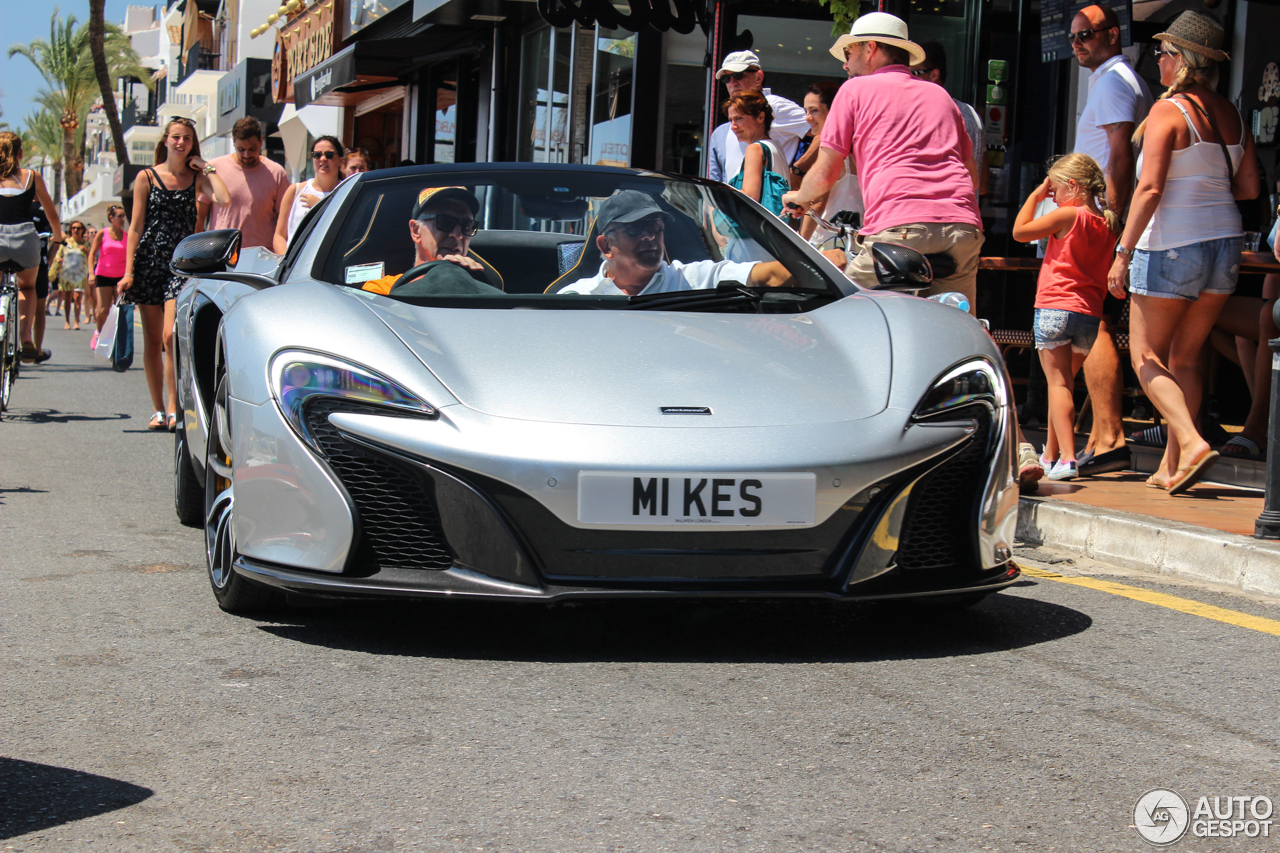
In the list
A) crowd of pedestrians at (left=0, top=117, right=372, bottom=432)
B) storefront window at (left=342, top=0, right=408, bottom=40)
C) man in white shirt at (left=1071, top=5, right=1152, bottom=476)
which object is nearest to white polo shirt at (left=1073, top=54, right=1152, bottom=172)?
man in white shirt at (left=1071, top=5, right=1152, bottom=476)

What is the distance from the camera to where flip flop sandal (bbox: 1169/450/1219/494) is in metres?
6.37

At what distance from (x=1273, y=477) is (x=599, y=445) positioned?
282 cm

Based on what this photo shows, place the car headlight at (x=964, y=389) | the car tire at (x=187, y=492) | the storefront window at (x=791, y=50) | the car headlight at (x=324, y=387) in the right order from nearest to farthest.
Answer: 1. the car headlight at (x=324, y=387)
2. the car headlight at (x=964, y=389)
3. the car tire at (x=187, y=492)
4. the storefront window at (x=791, y=50)

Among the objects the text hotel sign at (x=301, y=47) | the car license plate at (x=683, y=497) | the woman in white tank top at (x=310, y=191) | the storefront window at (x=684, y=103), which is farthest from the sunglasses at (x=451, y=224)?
the text hotel sign at (x=301, y=47)

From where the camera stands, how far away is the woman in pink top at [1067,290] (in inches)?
273

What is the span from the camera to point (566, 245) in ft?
15.1

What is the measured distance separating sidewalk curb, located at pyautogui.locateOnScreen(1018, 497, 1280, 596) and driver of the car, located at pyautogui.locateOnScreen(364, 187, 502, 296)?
252 centimetres

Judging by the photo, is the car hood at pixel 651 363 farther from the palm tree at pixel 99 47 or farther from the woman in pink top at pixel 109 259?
the palm tree at pixel 99 47

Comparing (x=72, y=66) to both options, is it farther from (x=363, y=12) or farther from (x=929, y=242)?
(x=929, y=242)

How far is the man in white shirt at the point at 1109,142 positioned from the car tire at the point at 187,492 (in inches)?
157

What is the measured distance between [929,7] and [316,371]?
28.3 ft

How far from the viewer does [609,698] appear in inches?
128

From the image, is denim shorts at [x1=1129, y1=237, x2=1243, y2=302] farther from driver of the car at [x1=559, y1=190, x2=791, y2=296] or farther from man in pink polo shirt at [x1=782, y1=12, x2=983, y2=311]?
driver of the car at [x1=559, y1=190, x2=791, y2=296]

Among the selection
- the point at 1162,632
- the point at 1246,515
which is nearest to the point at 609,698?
the point at 1162,632
